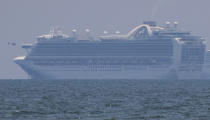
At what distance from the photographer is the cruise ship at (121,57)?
15500cm

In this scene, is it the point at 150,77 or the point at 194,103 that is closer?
the point at 194,103

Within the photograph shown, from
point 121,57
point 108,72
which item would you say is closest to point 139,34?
point 121,57

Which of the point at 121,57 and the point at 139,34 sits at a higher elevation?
the point at 139,34

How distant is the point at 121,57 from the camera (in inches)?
6156

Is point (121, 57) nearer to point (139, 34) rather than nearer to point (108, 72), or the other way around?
point (108, 72)

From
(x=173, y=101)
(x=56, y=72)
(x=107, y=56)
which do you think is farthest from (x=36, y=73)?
(x=173, y=101)

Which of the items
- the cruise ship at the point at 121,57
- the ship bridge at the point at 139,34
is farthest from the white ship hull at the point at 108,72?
the ship bridge at the point at 139,34

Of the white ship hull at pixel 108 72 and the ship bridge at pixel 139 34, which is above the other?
the ship bridge at pixel 139 34

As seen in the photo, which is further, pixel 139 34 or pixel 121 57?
pixel 139 34

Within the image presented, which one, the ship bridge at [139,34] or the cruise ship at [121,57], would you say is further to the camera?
the ship bridge at [139,34]

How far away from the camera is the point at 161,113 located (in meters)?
45.6

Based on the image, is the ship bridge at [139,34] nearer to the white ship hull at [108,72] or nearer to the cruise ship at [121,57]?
the cruise ship at [121,57]

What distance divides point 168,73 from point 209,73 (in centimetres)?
1021

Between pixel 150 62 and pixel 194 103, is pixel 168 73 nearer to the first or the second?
pixel 150 62
